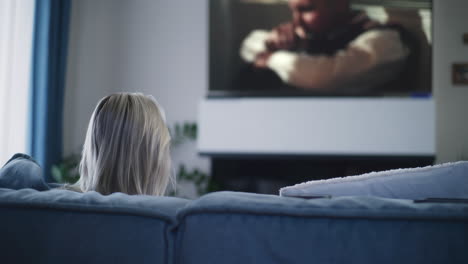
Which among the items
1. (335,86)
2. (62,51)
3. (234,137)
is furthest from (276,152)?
(62,51)

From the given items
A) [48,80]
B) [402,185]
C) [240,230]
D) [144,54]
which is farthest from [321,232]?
[144,54]

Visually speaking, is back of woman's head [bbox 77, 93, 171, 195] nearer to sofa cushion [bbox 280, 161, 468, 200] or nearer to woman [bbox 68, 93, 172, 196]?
woman [bbox 68, 93, 172, 196]

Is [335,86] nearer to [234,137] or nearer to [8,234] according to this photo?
[234,137]

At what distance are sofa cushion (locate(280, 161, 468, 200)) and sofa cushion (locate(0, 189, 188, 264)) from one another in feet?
0.73

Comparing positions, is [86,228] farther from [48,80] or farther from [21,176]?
[48,80]

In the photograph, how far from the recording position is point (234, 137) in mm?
3367

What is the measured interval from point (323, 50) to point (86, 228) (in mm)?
3097

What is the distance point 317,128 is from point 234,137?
0.66 m

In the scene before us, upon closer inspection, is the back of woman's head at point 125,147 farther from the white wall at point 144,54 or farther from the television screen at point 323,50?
the white wall at point 144,54

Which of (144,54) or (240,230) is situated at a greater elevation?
(144,54)

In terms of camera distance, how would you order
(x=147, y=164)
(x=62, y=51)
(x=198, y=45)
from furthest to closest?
1. (x=198, y=45)
2. (x=62, y=51)
3. (x=147, y=164)

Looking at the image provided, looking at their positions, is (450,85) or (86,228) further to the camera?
(450,85)

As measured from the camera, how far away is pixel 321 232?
562mm

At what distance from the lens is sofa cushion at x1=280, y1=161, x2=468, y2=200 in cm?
68
